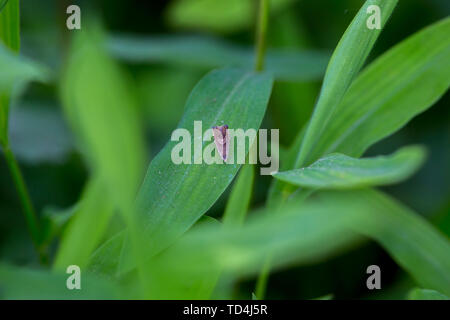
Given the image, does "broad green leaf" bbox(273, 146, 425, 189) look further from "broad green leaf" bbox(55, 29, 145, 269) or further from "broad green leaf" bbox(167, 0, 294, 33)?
"broad green leaf" bbox(167, 0, 294, 33)

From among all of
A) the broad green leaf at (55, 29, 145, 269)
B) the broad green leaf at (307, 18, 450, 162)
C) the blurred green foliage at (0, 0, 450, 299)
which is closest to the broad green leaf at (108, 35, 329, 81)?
the blurred green foliage at (0, 0, 450, 299)

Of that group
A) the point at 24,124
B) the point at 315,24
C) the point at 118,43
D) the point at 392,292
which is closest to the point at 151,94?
the point at 118,43

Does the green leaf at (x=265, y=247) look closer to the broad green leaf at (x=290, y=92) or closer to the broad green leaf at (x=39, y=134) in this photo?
the broad green leaf at (x=290, y=92)

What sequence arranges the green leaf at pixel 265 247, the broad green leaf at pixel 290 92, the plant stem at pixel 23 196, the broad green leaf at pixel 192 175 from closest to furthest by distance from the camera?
the green leaf at pixel 265 247 → the broad green leaf at pixel 192 175 → the plant stem at pixel 23 196 → the broad green leaf at pixel 290 92

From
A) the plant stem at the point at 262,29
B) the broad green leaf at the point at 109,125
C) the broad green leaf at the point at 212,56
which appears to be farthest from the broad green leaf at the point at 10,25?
the broad green leaf at the point at 212,56

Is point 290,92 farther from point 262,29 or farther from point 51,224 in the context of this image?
point 51,224

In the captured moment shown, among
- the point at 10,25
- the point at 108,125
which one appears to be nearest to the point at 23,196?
the point at 10,25
